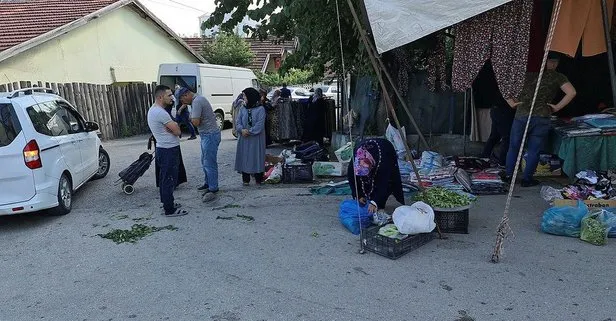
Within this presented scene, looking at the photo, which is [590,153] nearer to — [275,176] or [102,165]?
[275,176]

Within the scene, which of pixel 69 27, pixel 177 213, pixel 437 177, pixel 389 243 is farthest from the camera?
pixel 69 27

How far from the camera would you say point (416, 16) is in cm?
480

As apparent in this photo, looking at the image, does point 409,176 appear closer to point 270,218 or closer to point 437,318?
point 270,218

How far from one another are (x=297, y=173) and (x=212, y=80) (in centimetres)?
934

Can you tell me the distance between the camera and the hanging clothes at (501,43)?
17.7 ft

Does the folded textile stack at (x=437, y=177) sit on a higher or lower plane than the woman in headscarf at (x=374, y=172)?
lower

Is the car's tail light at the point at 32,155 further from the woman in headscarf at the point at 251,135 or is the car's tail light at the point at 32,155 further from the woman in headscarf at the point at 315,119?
the woman in headscarf at the point at 315,119

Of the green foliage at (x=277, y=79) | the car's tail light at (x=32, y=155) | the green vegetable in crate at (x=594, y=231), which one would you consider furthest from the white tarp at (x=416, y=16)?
the green foliage at (x=277, y=79)

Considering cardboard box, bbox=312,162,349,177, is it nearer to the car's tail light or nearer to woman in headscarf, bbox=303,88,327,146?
woman in headscarf, bbox=303,88,327,146

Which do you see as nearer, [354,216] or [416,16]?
[416,16]

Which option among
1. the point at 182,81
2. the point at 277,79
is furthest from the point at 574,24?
the point at 277,79

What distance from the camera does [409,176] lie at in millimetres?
6980

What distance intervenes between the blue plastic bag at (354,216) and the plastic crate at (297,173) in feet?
7.85

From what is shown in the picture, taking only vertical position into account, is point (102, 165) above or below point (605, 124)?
below
